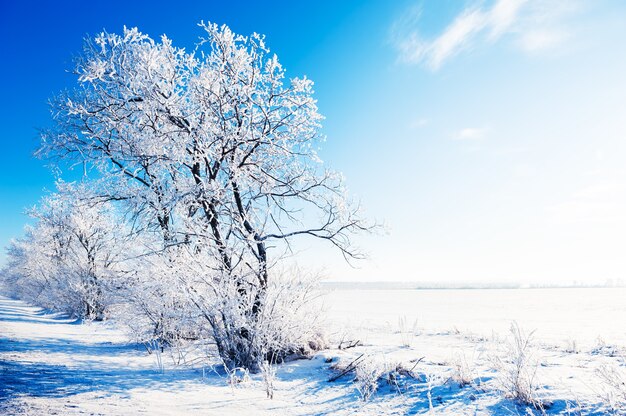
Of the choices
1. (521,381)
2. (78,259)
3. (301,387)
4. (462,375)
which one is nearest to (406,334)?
(462,375)

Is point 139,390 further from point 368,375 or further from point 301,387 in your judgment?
point 368,375

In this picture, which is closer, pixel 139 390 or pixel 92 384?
pixel 139 390

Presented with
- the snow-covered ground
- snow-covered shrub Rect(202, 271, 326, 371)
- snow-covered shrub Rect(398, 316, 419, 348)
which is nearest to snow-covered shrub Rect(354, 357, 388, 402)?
the snow-covered ground

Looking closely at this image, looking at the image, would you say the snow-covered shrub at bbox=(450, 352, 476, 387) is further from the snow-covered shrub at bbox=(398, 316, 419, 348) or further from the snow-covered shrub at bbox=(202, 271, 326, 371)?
the snow-covered shrub at bbox=(398, 316, 419, 348)

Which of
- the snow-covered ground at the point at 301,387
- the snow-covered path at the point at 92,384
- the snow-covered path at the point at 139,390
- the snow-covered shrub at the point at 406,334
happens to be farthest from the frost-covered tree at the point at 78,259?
the snow-covered shrub at the point at 406,334

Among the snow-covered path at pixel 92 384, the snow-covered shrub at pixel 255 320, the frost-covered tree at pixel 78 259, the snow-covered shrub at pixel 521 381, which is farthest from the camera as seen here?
the frost-covered tree at pixel 78 259

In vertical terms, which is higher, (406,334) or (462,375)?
(462,375)

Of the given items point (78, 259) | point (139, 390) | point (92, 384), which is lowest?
point (139, 390)

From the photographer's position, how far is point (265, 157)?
8898mm

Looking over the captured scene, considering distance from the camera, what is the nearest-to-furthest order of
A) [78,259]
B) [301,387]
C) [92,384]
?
[92,384] < [301,387] < [78,259]

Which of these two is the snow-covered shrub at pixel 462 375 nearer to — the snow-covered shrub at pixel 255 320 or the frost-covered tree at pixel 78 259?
the snow-covered shrub at pixel 255 320

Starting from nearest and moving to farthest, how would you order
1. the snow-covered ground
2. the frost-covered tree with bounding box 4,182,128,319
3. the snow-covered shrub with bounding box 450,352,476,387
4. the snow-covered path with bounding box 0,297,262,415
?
the snow-covered path with bounding box 0,297,262,415 → the snow-covered ground → the snow-covered shrub with bounding box 450,352,476,387 → the frost-covered tree with bounding box 4,182,128,319

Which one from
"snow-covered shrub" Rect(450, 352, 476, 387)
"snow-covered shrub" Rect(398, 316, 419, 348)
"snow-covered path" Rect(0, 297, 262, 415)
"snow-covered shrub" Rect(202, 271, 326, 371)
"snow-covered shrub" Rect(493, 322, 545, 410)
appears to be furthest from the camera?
"snow-covered shrub" Rect(398, 316, 419, 348)

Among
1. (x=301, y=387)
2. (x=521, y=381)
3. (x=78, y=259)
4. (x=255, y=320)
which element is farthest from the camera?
(x=78, y=259)
